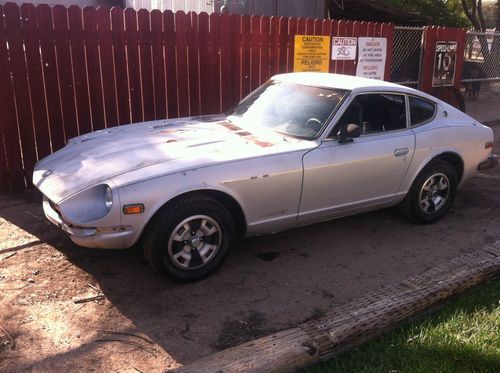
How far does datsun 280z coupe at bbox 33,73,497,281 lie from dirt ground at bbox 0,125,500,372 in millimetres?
324

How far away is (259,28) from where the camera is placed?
8.04 meters

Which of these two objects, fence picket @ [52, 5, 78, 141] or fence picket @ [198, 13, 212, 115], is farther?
fence picket @ [198, 13, 212, 115]

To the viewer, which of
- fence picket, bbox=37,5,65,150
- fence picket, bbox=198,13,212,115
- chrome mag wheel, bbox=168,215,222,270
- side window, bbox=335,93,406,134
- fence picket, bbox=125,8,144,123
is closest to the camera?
chrome mag wheel, bbox=168,215,222,270

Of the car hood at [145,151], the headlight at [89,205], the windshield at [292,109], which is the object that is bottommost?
the headlight at [89,205]

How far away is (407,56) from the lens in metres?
10.9

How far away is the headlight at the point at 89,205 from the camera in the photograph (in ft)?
12.0

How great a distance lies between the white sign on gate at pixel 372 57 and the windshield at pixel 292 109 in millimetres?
4843

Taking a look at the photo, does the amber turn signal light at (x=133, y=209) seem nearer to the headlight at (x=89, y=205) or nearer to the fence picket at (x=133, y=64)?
the headlight at (x=89, y=205)

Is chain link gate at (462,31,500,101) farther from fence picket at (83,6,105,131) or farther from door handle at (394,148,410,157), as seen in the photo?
fence picket at (83,6,105,131)

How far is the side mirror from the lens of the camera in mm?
4492

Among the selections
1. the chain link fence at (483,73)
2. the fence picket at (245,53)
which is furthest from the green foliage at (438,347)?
the chain link fence at (483,73)

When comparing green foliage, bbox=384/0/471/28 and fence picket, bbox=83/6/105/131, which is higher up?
green foliage, bbox=384/0/471/28

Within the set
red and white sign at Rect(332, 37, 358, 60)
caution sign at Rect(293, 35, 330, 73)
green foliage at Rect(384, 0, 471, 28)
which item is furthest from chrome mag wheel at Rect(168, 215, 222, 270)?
green foliage at Rect(384, 0, 471, 28)

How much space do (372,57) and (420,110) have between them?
4849 millimetres
